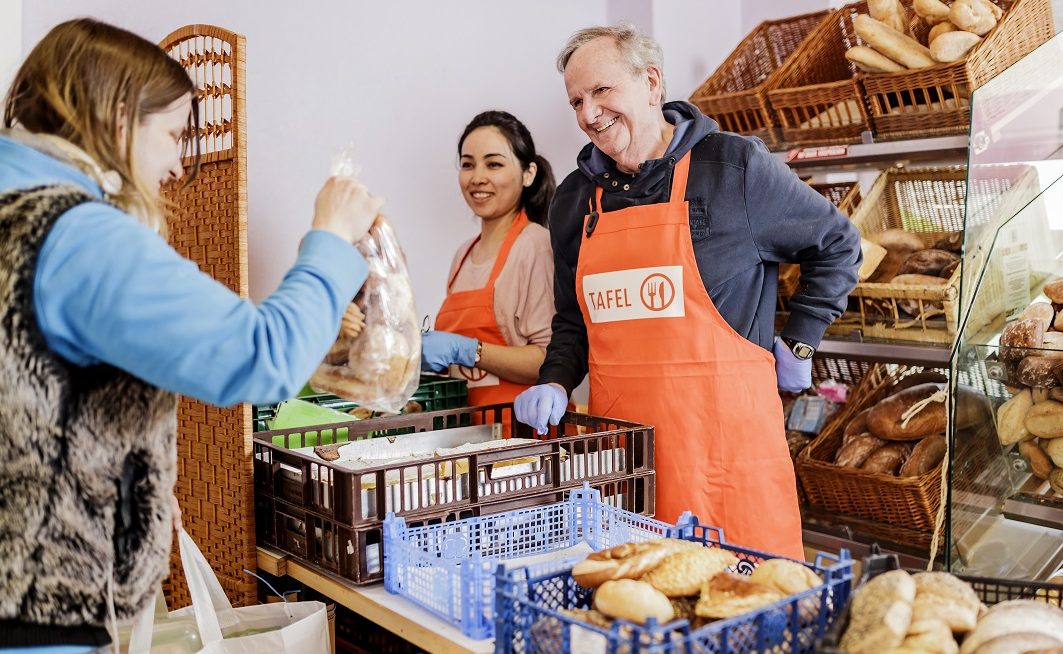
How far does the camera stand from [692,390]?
2.39 meters

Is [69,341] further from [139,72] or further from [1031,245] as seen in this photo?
[1031,245]

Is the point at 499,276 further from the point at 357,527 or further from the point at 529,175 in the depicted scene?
the point at 357,527

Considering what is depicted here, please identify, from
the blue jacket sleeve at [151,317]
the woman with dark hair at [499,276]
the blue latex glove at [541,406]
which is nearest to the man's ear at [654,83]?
the woman with dark hair at [499,276]

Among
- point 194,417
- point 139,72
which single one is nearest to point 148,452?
point 139,72

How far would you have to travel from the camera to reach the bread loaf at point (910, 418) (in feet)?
10.2

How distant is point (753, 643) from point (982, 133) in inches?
53.6

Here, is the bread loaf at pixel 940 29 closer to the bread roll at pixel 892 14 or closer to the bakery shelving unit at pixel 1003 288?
the bread roll at pixel 892 14

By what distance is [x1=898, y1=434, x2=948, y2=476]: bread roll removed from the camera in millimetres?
2996

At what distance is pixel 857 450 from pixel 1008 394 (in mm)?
1441

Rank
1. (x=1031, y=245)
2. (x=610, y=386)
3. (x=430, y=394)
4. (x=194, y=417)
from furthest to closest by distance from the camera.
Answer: (x=430, y=394) → (x=610, y=386) → (x=194, y=417) → (x=1031, y=245)

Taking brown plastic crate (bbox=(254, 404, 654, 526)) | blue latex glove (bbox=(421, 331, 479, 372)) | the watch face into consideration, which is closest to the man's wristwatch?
the watch face

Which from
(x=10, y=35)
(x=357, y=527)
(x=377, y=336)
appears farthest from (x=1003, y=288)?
(x=10, y=35)

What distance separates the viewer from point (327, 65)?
10.9 ft

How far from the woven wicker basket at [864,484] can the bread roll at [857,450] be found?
0.06 metres
